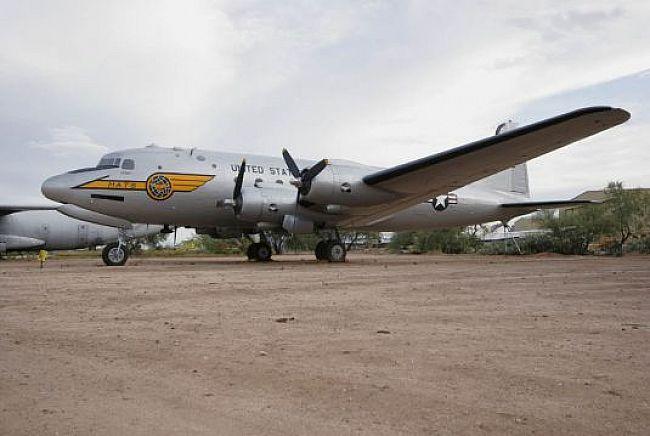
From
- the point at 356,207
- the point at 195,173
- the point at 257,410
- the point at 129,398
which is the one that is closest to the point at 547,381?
the point at 257,410

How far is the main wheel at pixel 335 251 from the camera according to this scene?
18.3 meters

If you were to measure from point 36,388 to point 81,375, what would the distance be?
1.00ft

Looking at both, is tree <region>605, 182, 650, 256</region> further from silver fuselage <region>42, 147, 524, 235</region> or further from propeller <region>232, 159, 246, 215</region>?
propeller <region>232, 159, 246, 215</region>

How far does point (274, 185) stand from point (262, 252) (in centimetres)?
339

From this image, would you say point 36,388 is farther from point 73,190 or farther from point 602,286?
point 73,190

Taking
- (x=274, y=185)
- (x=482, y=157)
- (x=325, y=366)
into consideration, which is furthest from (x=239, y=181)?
(x=325, y=366)

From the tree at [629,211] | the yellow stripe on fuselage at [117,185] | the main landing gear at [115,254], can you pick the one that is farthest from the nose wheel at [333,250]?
the tree at [629,211]

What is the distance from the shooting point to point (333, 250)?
1842cm

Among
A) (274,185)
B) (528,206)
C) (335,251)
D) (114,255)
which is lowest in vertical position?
(335,251)

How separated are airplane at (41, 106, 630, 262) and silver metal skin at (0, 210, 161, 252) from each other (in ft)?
55.5

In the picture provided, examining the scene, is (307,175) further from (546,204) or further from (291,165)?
(546,204)

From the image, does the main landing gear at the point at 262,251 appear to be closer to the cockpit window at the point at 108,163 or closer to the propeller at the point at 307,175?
the propeller at the point at 307,175

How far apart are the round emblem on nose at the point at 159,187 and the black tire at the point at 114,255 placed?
194cm

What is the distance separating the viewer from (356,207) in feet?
53.9
